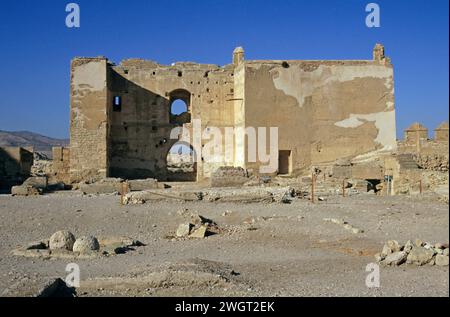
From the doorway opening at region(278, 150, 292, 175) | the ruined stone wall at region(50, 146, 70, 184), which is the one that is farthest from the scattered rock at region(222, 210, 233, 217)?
the ruined stone wall at region(50, 146, 70, 184)

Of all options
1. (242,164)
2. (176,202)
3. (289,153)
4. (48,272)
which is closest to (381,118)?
(289,153)

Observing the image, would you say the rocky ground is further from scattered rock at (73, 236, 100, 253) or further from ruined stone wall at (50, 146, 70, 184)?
ruined stone wall at (50, 146, 70, 184)

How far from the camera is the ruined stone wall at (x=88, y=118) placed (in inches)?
880

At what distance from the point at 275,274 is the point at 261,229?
3.71m

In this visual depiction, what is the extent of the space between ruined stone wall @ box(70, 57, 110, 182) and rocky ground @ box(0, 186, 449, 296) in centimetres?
592

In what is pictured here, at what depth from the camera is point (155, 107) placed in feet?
80.8

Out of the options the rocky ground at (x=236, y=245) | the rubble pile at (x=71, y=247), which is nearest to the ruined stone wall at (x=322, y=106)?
the rocky ground at (x=236, y=245)

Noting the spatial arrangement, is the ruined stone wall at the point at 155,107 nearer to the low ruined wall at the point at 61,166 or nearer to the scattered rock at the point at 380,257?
the low ruined wall at the point at 61,166

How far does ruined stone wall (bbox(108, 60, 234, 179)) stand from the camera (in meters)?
24.5

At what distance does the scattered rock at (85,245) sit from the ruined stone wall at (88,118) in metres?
13.4
